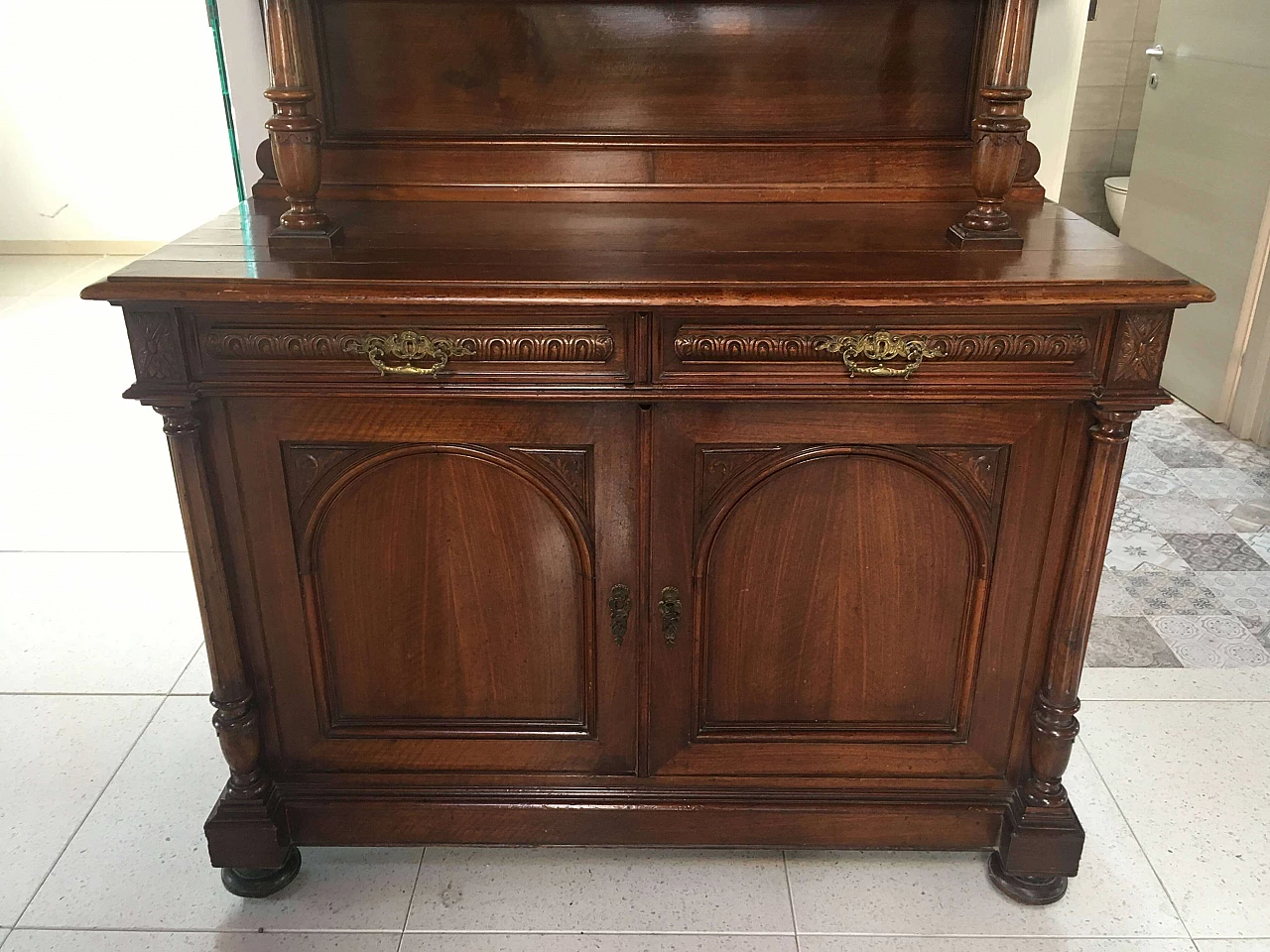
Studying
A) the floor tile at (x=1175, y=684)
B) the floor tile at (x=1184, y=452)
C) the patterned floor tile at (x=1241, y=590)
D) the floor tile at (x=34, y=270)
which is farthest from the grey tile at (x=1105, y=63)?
the floor tile at (x=34, y=270)

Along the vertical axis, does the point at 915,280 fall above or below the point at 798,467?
above

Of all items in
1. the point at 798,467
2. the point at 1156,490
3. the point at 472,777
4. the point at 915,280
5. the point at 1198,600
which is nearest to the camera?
the point at 915,280

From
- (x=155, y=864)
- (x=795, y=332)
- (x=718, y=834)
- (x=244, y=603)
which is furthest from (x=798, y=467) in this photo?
(x=155, y=864)

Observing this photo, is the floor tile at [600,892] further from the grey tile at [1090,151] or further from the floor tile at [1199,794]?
the grey tile at [1090,151]

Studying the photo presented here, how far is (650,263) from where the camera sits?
4.58 feet

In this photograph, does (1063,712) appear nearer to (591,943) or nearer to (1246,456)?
(591,943)

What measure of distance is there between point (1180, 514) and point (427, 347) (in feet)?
7.81

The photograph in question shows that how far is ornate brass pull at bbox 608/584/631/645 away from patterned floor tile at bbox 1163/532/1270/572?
1797 millimetres

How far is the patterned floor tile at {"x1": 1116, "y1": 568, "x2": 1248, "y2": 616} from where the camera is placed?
246cm

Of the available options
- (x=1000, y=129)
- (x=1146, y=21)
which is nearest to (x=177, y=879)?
(x=1000, y=129)

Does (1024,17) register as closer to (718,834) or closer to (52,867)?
(718,834)

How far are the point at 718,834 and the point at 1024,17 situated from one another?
130 centimetres

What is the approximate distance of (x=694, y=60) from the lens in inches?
67.4

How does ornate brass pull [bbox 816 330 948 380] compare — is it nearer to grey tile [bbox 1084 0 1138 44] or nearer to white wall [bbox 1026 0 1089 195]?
white wall [bbox 1026 0 1089 195]
